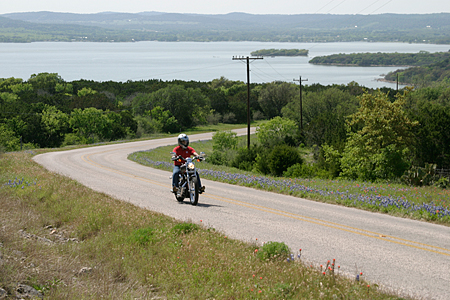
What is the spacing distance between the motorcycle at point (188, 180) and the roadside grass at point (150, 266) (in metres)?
3.16

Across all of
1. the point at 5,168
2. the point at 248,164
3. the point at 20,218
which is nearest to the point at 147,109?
the point at 248,164

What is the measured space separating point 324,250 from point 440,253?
238 centimetres

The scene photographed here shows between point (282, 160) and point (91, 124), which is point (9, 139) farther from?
point (282, 160)

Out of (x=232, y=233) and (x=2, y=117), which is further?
(x=2, y=117)

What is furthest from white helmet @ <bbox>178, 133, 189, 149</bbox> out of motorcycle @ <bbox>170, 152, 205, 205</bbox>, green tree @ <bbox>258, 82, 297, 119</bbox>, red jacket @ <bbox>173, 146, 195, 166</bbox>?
green tree @ <bbox>258, 82, 297, 119</bbox>

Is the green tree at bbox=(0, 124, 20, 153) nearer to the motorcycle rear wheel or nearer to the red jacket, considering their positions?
the red jacket

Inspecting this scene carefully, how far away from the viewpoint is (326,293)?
6.06 metres

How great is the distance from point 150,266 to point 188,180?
698 centimetres

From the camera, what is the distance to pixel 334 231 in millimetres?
10578

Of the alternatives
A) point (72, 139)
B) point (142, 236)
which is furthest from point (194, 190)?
point (72, 139)

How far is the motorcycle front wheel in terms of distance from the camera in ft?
45.1

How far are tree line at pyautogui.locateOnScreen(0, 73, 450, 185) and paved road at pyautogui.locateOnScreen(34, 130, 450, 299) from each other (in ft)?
51.4

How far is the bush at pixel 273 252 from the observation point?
7750 mm

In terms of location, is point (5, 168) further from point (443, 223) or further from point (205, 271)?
point (443, 223)
